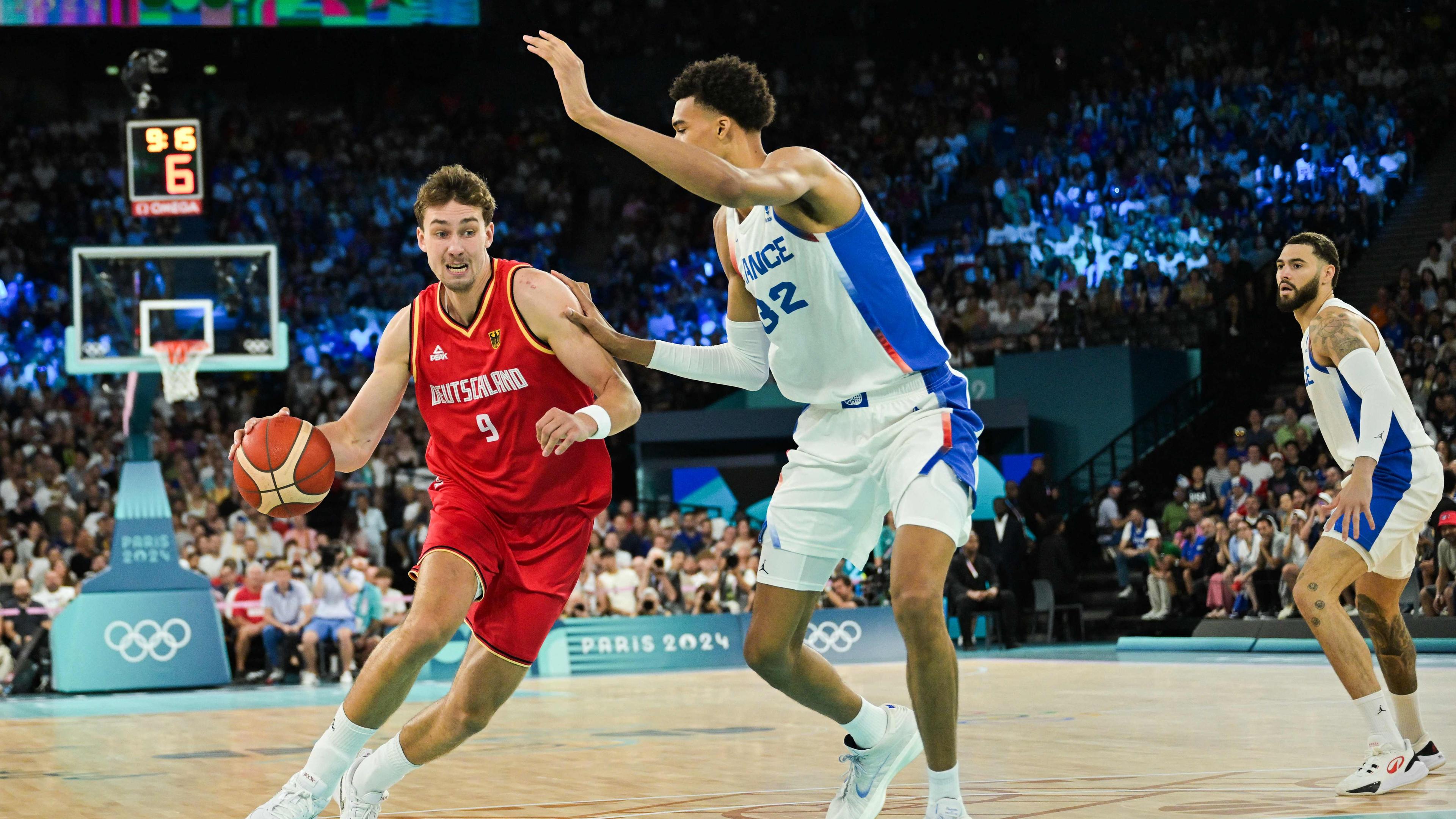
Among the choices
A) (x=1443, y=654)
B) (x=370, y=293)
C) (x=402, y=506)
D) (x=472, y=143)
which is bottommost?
(x=1443, y=654)

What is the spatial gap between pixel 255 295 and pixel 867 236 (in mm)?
10674

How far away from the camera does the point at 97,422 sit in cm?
2209

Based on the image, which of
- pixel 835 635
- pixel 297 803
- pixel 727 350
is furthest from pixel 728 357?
pixel 835 635

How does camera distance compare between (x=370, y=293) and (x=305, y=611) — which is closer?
(x=305, y=611)

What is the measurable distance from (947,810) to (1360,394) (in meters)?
2.84

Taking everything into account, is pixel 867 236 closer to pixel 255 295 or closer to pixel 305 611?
pixel 255 295

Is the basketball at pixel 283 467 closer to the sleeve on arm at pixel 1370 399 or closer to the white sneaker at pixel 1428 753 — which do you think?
the sleeve on arm at pixel 1370 399

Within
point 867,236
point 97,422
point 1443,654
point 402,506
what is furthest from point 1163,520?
point 867,236

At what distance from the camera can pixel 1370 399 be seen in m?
6.61

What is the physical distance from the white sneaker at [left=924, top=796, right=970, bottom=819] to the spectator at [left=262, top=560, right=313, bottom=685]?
Result: 484 inches

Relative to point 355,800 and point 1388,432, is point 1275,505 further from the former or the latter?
point 355,800

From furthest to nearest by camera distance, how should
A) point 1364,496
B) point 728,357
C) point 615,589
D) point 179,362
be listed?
point 615,589 < point 179,362 < point 1364,496 < point 728,357

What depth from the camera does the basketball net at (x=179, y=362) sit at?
14344mm

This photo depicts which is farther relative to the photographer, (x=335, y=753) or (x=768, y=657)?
(x=768, y=657)
